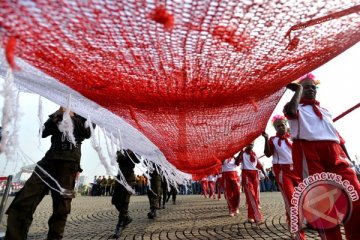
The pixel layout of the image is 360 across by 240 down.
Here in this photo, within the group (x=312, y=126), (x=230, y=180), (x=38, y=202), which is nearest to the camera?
(x=312, y=126)


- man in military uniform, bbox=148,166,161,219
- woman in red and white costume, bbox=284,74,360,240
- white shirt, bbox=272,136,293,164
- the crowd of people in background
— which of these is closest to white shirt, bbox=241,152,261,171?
man in military uniform, bbox=148,166,161,219

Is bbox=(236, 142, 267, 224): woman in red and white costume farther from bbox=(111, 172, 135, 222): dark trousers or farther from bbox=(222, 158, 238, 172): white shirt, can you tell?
bbox=(111, 172, 135, 222): dark trousers

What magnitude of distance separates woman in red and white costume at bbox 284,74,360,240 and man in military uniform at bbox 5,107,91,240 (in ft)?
8.00

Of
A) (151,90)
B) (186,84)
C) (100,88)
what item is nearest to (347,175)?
(186,84)

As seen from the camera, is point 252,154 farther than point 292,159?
Yes

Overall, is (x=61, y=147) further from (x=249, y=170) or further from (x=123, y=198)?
(x=249, y=170)

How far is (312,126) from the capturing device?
3.26m

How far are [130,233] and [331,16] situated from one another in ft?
15.9

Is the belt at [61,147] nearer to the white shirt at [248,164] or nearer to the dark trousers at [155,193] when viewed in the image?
the dark trousers at [155,193]

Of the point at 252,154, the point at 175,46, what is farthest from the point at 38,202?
the point at 252,154

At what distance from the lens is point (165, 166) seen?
413cm

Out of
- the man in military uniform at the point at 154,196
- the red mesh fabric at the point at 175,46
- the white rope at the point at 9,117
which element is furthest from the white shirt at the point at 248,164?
the white rope at the point at 9,117

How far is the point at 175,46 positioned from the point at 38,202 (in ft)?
8.25

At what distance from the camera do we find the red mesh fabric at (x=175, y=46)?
1.62 m
